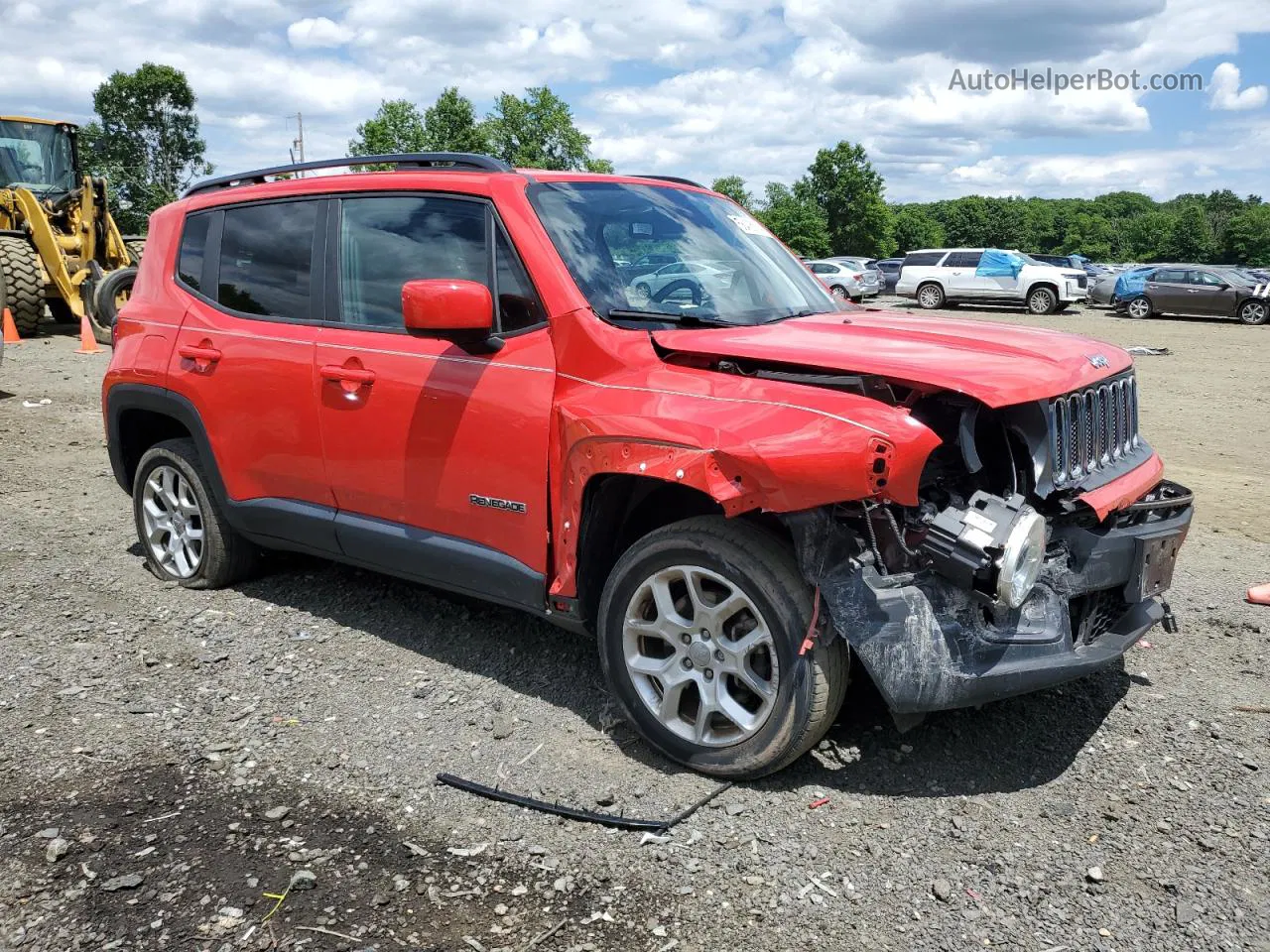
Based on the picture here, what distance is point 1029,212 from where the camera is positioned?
5084 inches

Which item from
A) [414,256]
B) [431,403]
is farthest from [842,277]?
[431,403]

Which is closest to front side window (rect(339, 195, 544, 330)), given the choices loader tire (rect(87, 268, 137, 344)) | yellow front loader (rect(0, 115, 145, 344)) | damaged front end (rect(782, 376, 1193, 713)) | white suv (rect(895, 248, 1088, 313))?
damaged front end (rect(782, 376, 1193, 713))

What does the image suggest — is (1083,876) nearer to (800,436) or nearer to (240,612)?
(800,436)

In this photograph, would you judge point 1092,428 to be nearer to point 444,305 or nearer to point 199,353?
point 444,305

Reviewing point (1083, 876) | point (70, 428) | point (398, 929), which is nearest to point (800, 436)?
point (1083, 876)

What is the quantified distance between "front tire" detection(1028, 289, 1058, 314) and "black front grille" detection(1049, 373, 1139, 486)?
26950 millimetres

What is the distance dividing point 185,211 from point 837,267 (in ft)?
98.2

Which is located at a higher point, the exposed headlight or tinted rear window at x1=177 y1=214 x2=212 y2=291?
tinted rear window at x1=177 y1=214 x2=212 y2=291

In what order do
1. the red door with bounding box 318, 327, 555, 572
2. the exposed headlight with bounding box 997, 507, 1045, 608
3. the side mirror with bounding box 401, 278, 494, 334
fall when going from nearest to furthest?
the exposed headlight with bounding box 997, 507, 1045, 608, the side mirror with bounding box 401, 278, 494, 334, the red door with bounding box 318, 327, 555, 572

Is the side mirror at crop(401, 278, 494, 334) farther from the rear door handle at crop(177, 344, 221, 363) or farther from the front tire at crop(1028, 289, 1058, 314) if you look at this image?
the front tire at crop(1028, 289, 1058, 314)

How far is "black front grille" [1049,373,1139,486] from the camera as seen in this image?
321 cm

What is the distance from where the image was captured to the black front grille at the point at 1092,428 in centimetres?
321

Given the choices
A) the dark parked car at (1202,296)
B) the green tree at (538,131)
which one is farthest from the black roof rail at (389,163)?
the green tree at (538,131)

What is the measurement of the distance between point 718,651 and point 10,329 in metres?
15.7
